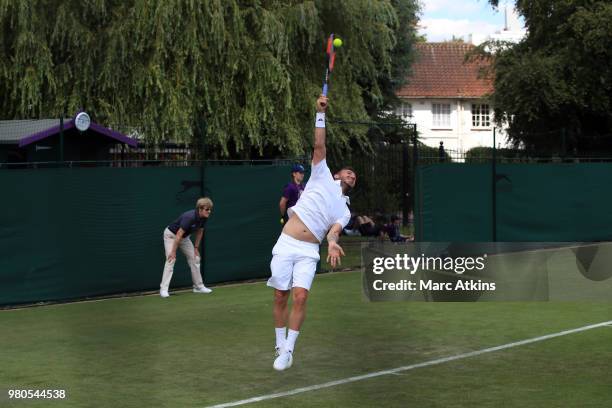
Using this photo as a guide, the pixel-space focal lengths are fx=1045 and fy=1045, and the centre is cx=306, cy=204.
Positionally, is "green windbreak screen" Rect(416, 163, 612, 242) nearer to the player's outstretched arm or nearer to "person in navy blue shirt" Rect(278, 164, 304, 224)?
"person in navy blue shirt" Rect(278, 164, 304, 224)

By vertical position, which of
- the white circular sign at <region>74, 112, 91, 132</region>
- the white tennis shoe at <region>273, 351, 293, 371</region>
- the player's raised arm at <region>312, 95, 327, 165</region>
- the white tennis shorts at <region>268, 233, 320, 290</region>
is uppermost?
the white circular sign at <region>74, 112, 91, 132</region>

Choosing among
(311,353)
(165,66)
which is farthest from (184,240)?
(165,66)

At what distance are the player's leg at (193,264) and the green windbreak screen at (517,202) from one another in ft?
21.0

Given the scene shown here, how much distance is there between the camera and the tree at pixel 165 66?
23.6 m

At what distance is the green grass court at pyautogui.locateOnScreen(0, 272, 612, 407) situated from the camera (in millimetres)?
8812

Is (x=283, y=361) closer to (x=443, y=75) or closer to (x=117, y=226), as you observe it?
(x=117, y=226)

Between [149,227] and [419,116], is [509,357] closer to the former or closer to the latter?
[149,227]

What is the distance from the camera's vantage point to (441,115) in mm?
71750

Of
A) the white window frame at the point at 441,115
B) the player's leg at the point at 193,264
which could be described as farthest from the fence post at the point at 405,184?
the white window frame at the point at 441,115

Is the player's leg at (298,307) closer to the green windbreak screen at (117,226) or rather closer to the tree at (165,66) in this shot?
the green windbreak screen at (117,226)

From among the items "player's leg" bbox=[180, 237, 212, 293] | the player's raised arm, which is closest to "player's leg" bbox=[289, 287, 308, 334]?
the player's raised arm

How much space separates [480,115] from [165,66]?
5030 centimetres

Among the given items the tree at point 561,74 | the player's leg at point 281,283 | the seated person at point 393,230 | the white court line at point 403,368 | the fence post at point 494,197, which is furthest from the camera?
the tree at point 561,74

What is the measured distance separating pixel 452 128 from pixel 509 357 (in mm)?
61823
